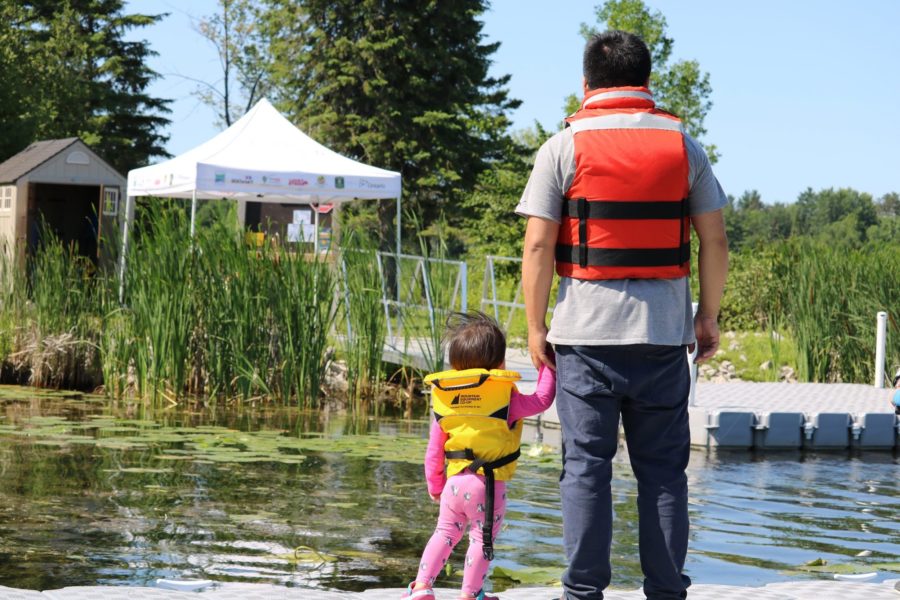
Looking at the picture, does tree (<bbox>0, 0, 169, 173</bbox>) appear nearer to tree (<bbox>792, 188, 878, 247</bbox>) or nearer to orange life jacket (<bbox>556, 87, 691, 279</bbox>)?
orange life jacket (<bbox>556, 87, 691, 279</bbox>)

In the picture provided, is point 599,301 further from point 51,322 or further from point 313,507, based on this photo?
point 51,322

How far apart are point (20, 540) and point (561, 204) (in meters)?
3.20

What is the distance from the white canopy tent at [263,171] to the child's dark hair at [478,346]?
9.56 meters

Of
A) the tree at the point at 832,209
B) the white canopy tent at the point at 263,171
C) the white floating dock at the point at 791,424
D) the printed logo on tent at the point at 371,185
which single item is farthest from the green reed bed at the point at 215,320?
the tree at the point at 832,209

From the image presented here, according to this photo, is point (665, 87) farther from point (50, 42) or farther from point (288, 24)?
point (50, 42)

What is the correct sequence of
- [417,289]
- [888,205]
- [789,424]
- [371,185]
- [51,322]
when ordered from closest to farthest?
[789,424], [417,289], [51,322], [371,185], [888,205]

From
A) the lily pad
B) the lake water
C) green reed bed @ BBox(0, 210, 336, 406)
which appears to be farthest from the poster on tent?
the lily pad

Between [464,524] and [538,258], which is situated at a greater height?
[538,258]

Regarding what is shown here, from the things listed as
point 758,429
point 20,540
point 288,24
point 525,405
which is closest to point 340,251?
point 758,429

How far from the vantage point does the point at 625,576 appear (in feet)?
16.7

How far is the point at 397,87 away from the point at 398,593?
97.1 ft

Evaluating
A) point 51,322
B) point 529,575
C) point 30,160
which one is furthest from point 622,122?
point 30,160

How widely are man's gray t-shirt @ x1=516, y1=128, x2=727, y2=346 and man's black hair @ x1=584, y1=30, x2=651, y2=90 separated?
209mm

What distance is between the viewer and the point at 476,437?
3.93m
